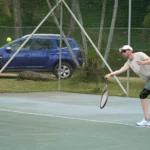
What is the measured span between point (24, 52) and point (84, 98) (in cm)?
694

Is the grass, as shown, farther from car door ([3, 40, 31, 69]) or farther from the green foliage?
the green foliage

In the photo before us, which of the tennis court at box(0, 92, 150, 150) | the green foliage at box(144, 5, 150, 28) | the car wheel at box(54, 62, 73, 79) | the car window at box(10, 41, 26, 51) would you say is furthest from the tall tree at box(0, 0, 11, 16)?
the tennis court at box(0, 92, 150, 150)

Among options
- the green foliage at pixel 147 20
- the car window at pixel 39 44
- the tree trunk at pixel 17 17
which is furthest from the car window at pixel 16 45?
the green foliage at pixel 147 20

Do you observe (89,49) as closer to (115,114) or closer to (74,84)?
(74,84)

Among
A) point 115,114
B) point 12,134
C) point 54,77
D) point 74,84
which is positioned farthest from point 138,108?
point 54,77

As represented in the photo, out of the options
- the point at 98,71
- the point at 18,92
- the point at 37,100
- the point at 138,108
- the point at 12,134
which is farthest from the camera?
the point at 98,71

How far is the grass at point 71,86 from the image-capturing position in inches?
747

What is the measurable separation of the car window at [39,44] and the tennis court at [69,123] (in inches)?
243

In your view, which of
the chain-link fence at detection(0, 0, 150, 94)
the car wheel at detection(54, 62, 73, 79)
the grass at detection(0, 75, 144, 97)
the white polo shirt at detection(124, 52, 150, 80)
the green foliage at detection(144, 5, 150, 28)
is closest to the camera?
the white polo shirt at detection(124, 52, 150, 80)

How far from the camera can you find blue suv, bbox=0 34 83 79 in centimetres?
2309

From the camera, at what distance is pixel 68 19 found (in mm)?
23281

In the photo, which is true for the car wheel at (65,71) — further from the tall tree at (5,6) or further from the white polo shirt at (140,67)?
the white polo shirt at (140,67)

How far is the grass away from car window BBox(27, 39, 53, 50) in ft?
5.90

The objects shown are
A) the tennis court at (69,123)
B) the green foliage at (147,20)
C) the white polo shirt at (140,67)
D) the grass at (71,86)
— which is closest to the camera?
the tennis court at (69,123)
